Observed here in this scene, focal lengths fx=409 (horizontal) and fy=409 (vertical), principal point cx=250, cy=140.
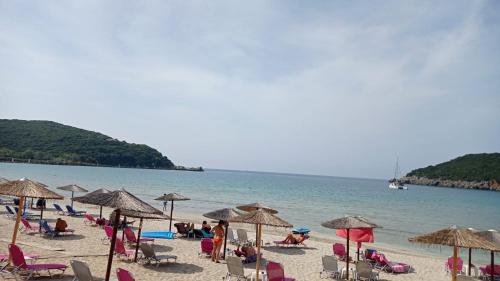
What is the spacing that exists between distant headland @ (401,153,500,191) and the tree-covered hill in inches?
4377

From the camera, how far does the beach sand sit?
34.4 ft

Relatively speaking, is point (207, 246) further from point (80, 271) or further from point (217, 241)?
point (80, 271)

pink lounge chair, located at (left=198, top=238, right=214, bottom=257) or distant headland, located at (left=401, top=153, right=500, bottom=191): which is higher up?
distant headland, located at (left=401, top=153, right=500, bottom=191)

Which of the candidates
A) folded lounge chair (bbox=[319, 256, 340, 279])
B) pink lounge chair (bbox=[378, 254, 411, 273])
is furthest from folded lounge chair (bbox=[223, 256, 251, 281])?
pink lounge chair (bbox=[378, 254, 411, 273])

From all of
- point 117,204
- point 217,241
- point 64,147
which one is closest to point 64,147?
point 64,147

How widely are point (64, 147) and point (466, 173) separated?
138627mm

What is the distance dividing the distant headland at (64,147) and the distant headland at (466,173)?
364 ft

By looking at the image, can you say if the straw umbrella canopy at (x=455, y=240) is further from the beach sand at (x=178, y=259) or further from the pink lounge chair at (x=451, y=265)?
the pink lounge chair at (x=451, y=265)

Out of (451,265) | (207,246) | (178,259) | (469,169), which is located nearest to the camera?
(178,259)

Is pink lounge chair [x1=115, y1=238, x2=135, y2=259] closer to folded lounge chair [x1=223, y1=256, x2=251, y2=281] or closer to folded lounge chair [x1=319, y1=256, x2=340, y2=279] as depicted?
folded lounge chair [x1=223, y1=256, x2=251, y2=281]

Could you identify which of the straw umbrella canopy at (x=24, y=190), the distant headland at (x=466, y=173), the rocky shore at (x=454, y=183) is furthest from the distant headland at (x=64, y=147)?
the straw umbrella canopy at (x=24, y=190)

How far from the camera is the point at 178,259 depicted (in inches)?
484

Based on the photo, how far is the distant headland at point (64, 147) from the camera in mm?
122062

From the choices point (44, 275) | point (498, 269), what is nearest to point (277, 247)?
point (498, 269)
